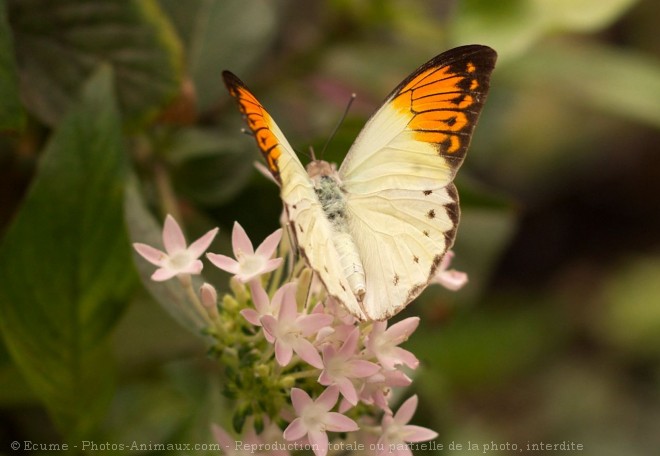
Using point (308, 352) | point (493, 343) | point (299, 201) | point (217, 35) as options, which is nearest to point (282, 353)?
point (308, 352)

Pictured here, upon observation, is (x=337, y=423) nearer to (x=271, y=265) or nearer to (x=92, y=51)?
(x=271, y=265)

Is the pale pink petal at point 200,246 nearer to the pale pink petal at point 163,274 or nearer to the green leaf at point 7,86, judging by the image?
the pale pink petal at point 163,274

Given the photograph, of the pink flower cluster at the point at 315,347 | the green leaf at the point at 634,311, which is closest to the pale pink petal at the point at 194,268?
the pink flower cluster at the point at 315,347

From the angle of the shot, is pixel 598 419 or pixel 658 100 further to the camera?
pixel 598 419

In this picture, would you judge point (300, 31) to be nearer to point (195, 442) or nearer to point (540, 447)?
point (195, 442)

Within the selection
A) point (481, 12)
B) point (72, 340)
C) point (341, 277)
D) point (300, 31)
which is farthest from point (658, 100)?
point (72, 340)
